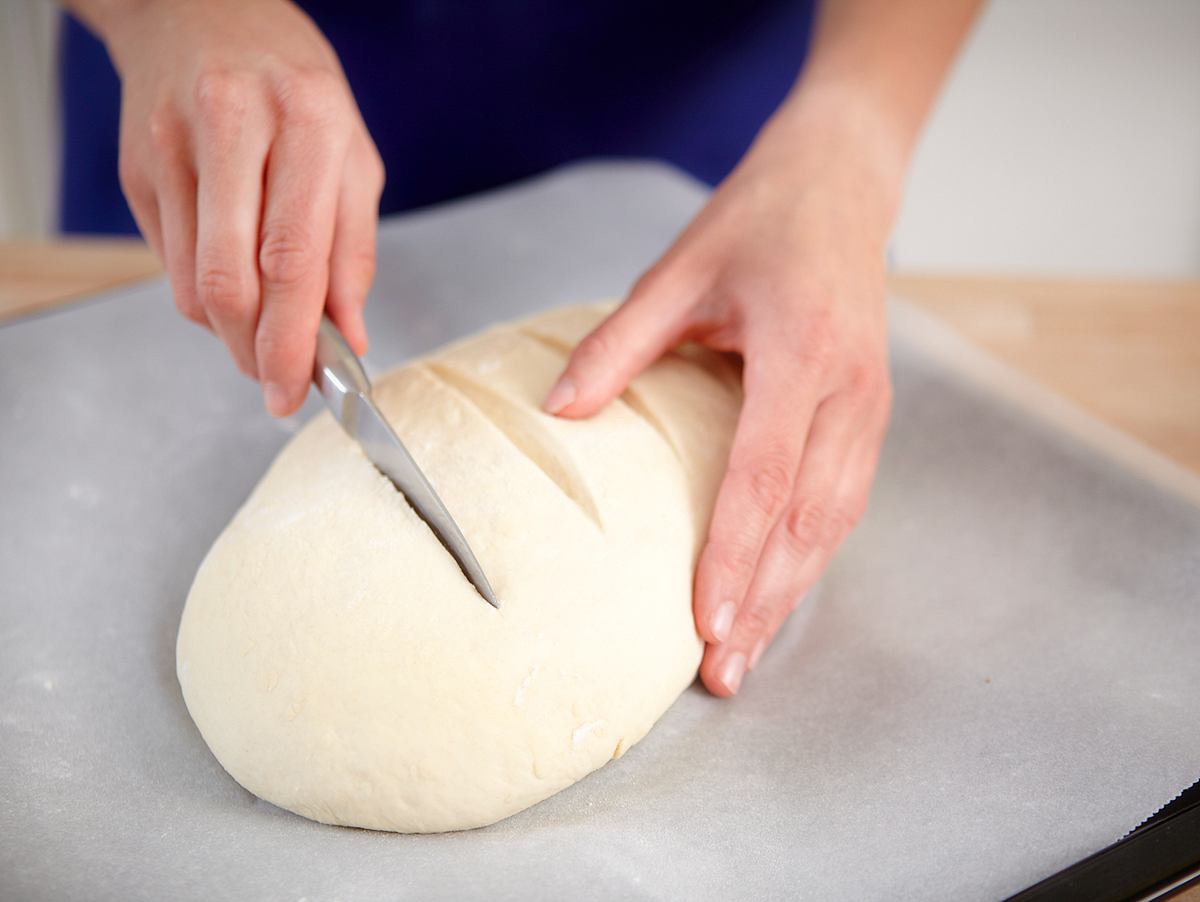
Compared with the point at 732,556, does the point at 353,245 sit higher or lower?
A: higher

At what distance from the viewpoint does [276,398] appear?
3.69ft

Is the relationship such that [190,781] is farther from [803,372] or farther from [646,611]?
[803,372]

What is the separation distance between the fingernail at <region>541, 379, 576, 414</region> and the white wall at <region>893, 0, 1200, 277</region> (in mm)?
2430

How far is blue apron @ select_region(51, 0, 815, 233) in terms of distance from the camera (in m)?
1.81

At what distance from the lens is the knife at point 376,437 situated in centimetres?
105

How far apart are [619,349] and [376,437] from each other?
12.0 inches

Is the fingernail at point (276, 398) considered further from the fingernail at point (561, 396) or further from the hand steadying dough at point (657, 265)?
the fingernail at point (561, 396)

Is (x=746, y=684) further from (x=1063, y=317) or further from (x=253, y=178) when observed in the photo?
(x=1063, y=317)

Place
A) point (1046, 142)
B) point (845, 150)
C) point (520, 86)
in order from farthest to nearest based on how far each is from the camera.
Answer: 1. point (1046, 142)
2. point (520, 86)
3. point (845, 150)

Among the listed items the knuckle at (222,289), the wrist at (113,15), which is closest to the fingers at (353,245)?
the knuckle at (222,289)

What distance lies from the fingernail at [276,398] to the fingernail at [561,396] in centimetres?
30

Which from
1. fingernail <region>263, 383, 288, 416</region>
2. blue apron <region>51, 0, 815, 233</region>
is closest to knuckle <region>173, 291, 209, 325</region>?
fingernail <region>263, 383, 288, 416</region>

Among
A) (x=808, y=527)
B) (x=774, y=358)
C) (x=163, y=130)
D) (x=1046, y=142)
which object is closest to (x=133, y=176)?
(x=163, y=130)

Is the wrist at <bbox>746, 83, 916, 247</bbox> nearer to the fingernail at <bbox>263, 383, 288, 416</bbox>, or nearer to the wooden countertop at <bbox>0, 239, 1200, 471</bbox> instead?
the wooden countertop at <bbox>0, 239, 1200, 471</bbox>
